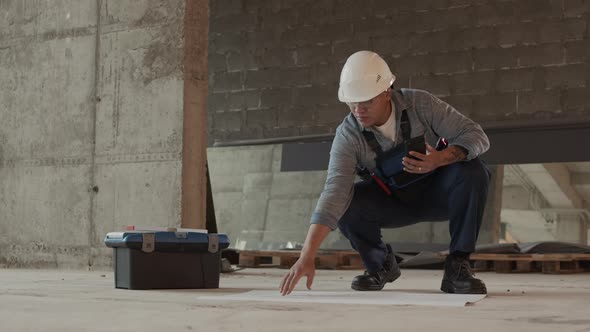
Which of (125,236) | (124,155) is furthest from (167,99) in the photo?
(125,236)

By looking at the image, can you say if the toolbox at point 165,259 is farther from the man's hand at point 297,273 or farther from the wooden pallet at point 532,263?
the wooden pallet at point 532,263

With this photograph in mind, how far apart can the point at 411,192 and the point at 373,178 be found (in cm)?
21

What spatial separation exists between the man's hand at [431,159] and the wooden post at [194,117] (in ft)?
9.58

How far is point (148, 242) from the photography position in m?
4.39

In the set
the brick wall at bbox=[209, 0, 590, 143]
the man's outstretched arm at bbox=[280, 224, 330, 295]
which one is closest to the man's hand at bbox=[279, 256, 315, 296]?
the man's outstretched arm at bbox=[280, 224, 330, 295]

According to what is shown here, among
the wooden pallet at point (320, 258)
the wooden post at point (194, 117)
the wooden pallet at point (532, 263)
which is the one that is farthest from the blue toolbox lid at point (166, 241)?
the wooden pallet at point (320, 258)

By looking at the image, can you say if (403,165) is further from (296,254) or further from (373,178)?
(296,254)

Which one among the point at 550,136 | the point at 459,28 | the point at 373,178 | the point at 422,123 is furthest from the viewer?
the point at 459,28

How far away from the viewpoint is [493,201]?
899 centimetres

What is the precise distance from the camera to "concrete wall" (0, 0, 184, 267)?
6.67 meters

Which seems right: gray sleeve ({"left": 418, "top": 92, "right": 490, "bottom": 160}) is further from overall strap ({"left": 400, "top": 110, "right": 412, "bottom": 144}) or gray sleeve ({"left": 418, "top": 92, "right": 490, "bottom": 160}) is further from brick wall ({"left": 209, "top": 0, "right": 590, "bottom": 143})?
brick wall ({"left": 209, "top": 0, "right": 590, "bottom": 143})

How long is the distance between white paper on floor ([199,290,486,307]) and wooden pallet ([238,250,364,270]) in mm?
3850

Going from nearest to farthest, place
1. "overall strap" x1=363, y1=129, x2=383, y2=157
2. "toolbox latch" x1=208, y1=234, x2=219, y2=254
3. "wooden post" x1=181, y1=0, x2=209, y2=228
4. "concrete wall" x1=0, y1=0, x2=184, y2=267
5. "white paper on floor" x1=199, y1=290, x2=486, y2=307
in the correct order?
"white paper on floor" x1=199, y1=290, x2=486, y2=307 < "overall strap" x1=363, y1=129, x2=383, y2=157 < "toolbox latch" x1=208, y1=234, x2=219, y2=254 < "wooden post" x1=181, y1=0, x2=209, y2=228 < "concrete wall" x1=0, y1=0, x2=184, y2=267

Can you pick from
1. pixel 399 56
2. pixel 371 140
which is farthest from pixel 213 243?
pixel 399 56
